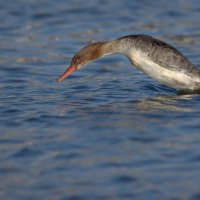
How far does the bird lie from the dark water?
27cm

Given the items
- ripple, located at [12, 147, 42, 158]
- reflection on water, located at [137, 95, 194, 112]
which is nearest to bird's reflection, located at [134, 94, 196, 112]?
reflection on water, located at [137, 95, 194, 112]

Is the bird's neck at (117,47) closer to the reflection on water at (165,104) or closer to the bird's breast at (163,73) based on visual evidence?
the bird's breast at (163,73)

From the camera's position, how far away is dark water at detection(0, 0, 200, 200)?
705 centimetres

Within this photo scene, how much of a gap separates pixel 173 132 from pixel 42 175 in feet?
6.70

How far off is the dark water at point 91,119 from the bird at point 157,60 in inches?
10.5

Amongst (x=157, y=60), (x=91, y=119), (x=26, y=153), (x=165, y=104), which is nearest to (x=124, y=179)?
(x=26, y=153)

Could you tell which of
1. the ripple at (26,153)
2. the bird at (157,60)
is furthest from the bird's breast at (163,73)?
the ripple at (26,153)

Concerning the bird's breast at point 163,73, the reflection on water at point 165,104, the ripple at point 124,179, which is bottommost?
the ripple at point 124,179

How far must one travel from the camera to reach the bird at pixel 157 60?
10266mm

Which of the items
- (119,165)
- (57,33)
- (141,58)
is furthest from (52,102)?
(57,33)

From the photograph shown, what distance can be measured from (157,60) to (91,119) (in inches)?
64.2

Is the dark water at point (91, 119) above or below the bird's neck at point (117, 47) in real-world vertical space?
below

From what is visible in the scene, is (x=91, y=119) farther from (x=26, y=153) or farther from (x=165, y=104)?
(x=26, y=153)

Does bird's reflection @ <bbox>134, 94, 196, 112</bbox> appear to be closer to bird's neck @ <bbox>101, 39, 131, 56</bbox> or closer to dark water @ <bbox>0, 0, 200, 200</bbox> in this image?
dark water @ <bbox>0, 0, 200, 200</bbox>
